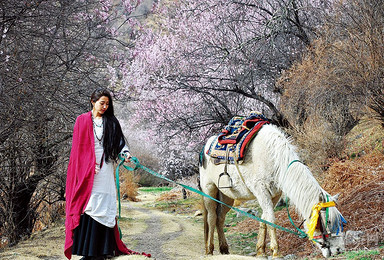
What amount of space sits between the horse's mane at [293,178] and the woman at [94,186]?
6.41 feet

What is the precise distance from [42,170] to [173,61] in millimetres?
5457

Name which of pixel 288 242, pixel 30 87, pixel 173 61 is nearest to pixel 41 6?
pixel 30 87

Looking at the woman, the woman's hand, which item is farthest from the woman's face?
the woman's hand

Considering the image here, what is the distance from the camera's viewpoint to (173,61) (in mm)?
12453

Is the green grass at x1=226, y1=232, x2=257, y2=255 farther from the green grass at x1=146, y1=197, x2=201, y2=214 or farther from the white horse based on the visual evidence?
the green grass at x1=146, y1=197, x2=201, y2=214

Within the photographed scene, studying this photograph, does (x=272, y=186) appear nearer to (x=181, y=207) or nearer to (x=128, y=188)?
(x=181, y=207)

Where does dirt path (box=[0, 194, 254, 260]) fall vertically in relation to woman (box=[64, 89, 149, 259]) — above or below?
below

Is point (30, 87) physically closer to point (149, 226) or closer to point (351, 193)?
point (351, 193)

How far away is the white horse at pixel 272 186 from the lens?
14.1 feet

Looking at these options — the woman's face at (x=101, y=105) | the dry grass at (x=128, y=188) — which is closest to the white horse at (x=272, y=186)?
the woman's face at (x=101, y=105)

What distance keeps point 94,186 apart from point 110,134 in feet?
2.08

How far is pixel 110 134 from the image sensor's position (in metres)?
4.73

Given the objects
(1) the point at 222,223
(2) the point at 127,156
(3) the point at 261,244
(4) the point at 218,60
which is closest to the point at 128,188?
(4) the point at 218,60

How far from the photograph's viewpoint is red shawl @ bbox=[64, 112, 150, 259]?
4.43m
